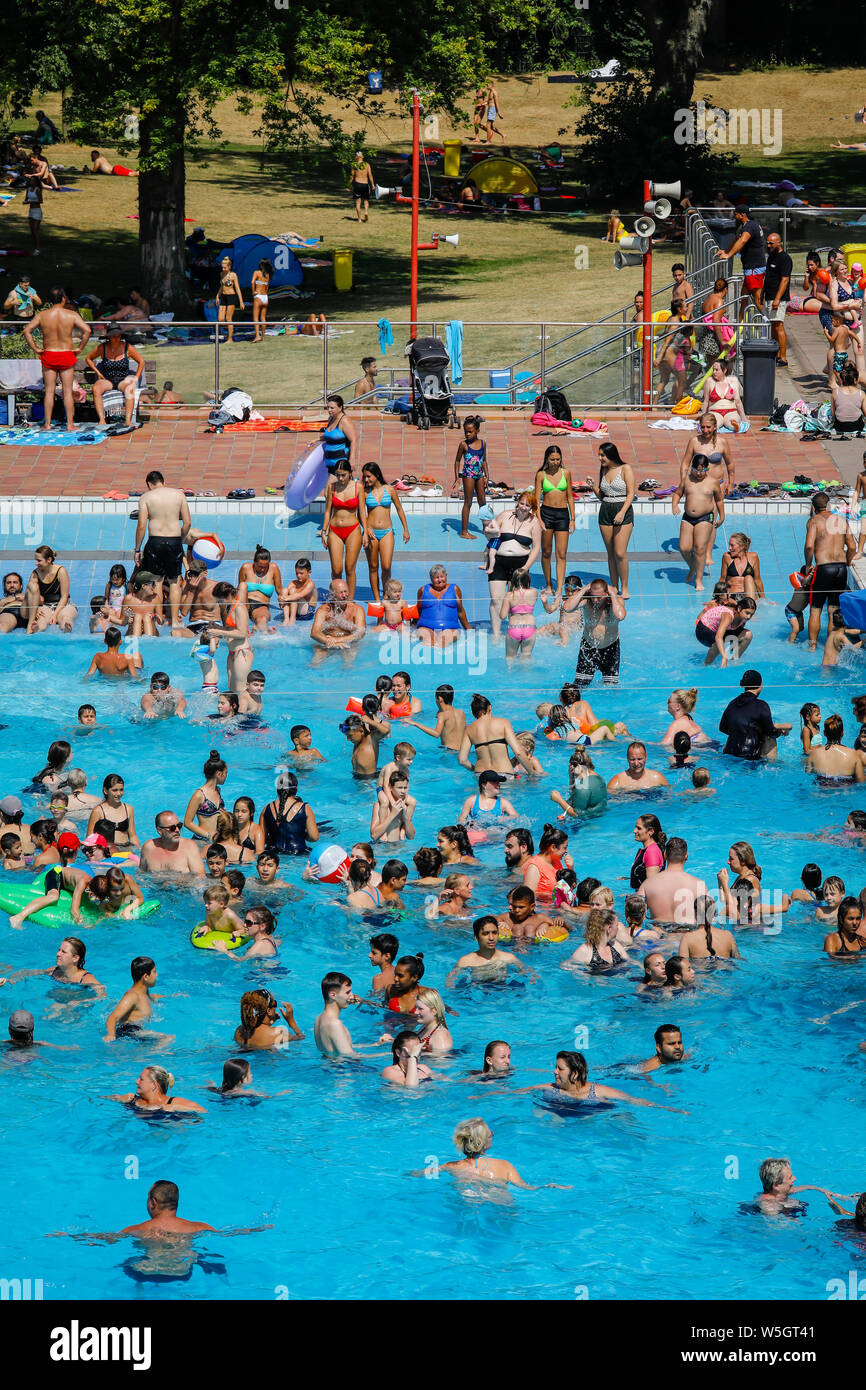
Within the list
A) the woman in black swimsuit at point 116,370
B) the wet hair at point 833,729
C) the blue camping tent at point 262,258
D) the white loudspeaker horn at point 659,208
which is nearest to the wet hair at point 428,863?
the wet hair at point 833,729

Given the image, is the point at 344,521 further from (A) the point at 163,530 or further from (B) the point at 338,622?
(A) the point at 163,530

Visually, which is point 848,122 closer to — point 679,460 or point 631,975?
point 679,460

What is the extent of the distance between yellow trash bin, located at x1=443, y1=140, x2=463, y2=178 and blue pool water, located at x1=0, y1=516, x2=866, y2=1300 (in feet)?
84.0

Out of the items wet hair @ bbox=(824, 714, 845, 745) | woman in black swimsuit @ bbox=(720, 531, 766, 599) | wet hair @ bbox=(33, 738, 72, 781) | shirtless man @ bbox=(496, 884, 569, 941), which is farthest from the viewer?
woman in black swimsuit @ bbox=(720, 531, 766, 599)

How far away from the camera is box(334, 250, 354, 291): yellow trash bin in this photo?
97.9 ft

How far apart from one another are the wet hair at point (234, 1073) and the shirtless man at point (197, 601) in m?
7.09

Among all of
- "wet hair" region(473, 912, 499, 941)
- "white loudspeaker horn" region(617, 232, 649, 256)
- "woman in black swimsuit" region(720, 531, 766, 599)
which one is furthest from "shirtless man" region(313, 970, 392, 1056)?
"white loudspeaker horn" region(617, 232, 649, 256)

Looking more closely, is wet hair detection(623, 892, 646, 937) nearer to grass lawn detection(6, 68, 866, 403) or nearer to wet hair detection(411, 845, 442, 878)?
wet hair detection(411, 845, 442, 878)

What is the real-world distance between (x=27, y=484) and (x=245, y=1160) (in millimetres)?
11298

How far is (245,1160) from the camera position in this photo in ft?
37.8

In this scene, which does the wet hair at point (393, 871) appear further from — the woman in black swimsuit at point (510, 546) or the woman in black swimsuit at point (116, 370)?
the woman in black swimsuit at point (116, 370)

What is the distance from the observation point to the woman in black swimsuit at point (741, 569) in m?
18.2

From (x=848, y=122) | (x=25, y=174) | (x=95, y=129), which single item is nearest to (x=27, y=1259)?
(x=95, y=129)

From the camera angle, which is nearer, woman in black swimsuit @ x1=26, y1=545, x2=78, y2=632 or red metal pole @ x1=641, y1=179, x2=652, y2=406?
woman in black swimsuit @ x1=26, y1=545, x2=78, y2=632
